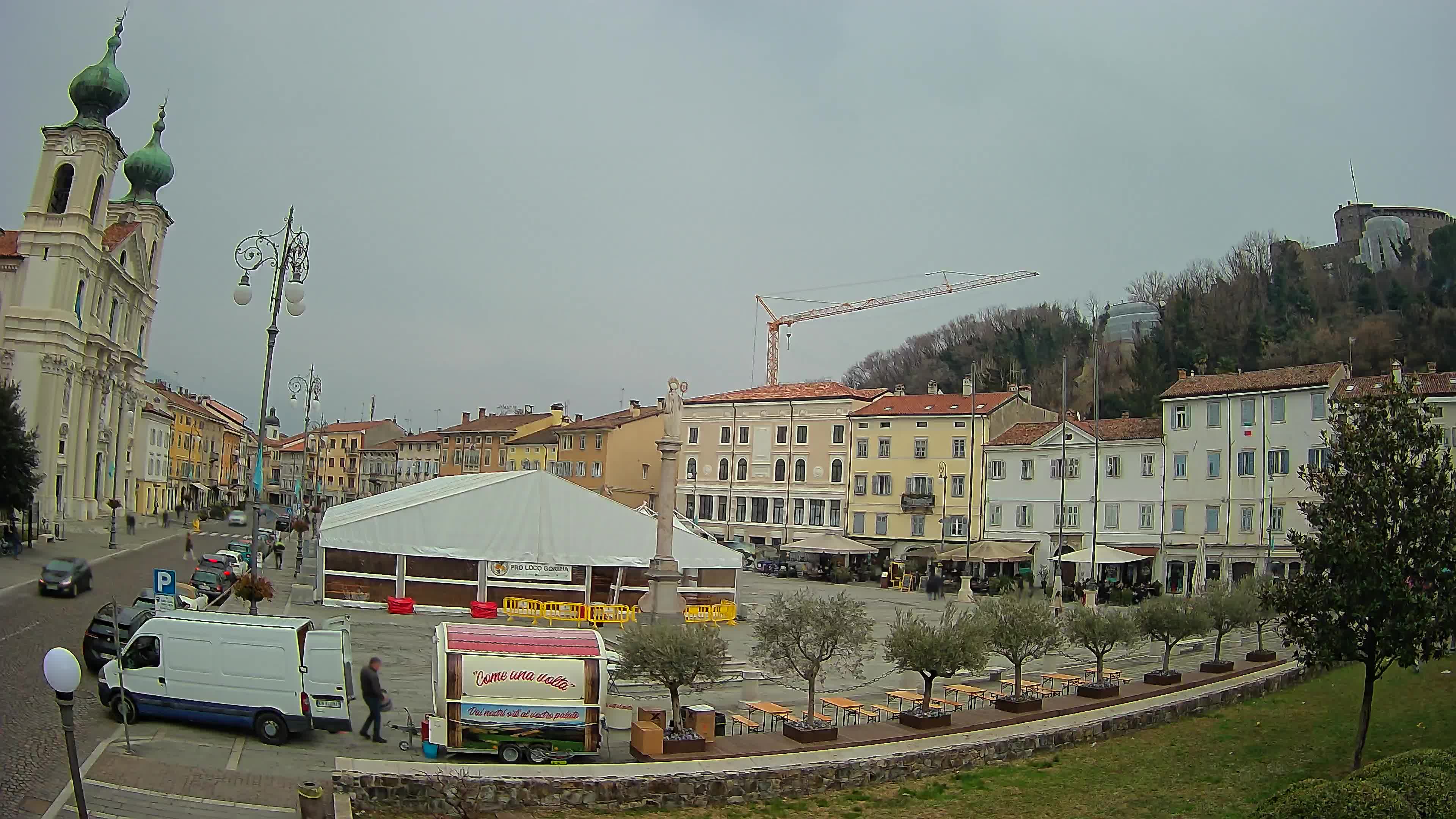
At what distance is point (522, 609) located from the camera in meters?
33.1

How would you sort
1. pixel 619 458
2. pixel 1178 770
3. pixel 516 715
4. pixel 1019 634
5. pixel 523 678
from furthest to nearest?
pixel 619 458 < pixel 1019 634 < pixel 1178 770 < pixel 523 678 < pixel 516 715

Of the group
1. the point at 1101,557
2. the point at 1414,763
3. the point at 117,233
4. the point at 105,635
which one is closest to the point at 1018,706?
the point at 1414,763

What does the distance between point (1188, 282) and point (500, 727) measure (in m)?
105

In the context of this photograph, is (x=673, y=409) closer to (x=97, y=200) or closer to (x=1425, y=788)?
(x=1425, y=788)

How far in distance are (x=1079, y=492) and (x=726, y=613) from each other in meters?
26.9

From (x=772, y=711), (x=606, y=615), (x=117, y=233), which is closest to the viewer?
(x=772, y=711)

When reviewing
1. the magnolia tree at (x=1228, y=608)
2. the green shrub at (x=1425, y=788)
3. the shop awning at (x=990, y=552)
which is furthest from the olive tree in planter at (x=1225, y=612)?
the shop awning at (x=990, y=552)

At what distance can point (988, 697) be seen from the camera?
2192cm

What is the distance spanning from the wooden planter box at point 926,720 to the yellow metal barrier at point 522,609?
1691 cm

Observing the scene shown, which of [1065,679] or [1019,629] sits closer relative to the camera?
[1019,629]

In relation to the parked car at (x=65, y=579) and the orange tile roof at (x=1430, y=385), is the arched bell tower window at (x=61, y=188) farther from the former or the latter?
the orange tile roof at (x=1430, y=385)

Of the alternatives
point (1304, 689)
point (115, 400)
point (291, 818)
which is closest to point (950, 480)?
point (1304, 689)

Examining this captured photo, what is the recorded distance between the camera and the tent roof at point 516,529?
3350cm

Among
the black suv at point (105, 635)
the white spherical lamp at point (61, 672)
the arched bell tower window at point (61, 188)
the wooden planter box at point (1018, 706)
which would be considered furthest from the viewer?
the arched bell tower window at point (61, 188)
